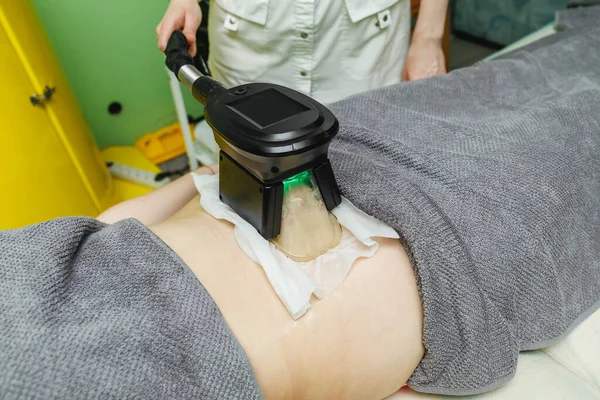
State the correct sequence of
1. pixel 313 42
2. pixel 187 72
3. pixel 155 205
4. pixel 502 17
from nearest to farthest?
pixel 187 72
pixel 155 205
pixel 313 42
pixel 502 17

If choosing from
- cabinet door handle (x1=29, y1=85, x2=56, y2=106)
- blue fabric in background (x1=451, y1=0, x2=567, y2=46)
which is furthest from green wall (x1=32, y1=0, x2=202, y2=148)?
blue fabric in background (x1=451, y1=0, x2=567, y2=46)

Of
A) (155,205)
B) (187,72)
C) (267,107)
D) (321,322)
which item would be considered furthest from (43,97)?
(321,322)

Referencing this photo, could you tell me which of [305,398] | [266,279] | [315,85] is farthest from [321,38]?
[305,398]

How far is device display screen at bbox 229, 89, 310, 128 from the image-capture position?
0.58 metres

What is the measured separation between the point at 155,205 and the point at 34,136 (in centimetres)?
59

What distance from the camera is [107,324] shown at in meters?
0.52

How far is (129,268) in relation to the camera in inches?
23.2

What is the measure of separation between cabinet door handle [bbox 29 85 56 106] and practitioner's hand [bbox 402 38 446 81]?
0.99m

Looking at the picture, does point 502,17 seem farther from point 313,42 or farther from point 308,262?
point 308,262

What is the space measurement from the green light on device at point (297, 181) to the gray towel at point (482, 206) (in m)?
0.12

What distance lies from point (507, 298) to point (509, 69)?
1.97 ft

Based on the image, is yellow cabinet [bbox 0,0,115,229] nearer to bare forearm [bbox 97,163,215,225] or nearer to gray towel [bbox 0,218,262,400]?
bare forearm [bbox 97,163,215,225]

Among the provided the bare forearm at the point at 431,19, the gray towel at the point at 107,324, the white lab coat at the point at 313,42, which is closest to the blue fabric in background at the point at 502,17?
the bare forearm at the point at 431,19

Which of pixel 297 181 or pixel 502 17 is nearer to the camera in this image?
pixel 297 181
